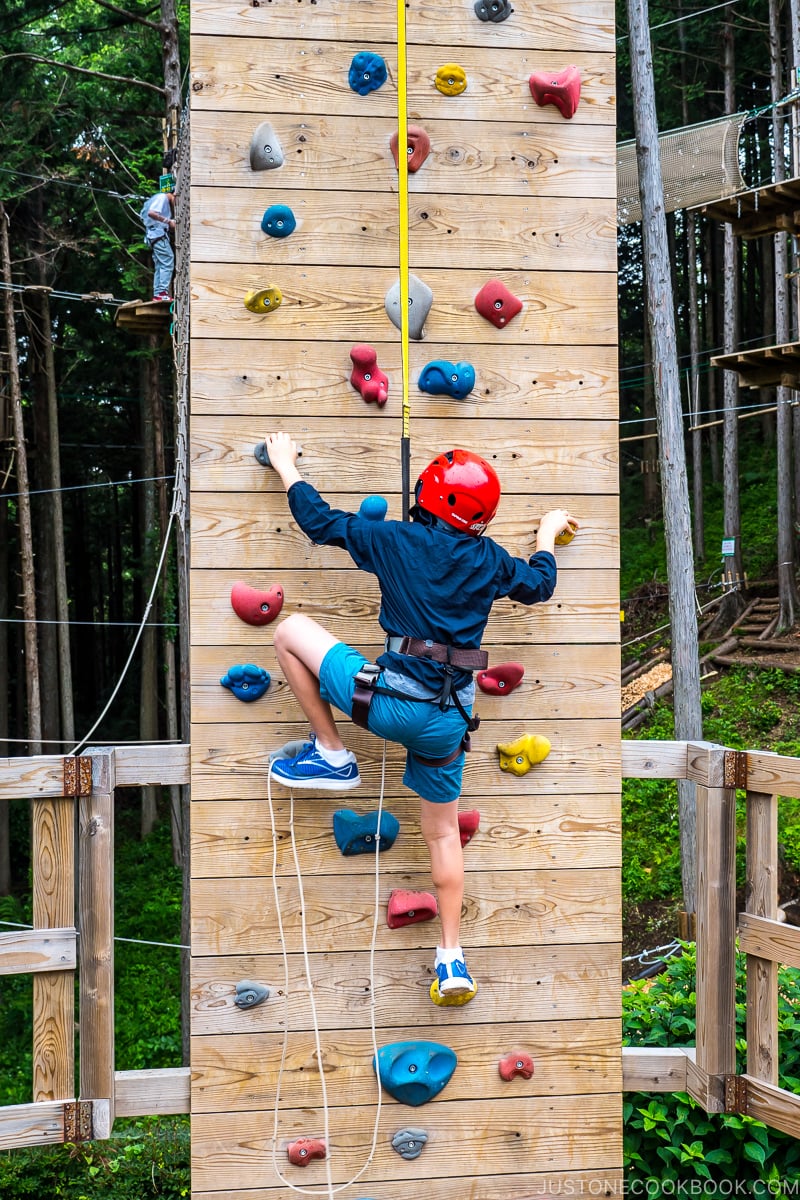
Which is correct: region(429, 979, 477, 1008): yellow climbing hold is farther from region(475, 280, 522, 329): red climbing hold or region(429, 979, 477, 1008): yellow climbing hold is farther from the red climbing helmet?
region(475, 280, 522, 329): red climbing hold

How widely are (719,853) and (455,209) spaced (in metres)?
2.20

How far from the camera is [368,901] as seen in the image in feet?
10.2

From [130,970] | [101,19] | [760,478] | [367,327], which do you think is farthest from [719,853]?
[760,478]

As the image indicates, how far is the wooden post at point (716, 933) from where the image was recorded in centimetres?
314

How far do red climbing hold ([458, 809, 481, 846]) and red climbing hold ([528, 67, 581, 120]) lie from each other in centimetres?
225

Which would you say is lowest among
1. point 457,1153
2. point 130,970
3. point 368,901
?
point 130,970

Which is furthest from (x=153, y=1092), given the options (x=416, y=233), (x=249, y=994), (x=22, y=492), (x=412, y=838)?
(x=22, y=492)

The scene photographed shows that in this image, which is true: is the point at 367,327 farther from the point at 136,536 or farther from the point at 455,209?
the point at 136,536

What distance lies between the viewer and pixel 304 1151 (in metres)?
3.00

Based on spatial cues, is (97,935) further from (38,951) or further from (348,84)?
(348,84)

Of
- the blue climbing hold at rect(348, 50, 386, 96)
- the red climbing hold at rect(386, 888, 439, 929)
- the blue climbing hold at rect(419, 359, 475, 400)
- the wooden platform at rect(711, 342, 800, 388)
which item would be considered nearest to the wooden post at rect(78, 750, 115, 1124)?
Result: the red climbing hold at rect(386, 888, 439, 929)

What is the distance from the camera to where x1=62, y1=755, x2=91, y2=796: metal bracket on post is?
2.88 m

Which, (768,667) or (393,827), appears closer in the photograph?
(393,827)

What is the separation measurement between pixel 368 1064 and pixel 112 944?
2.86 ft
